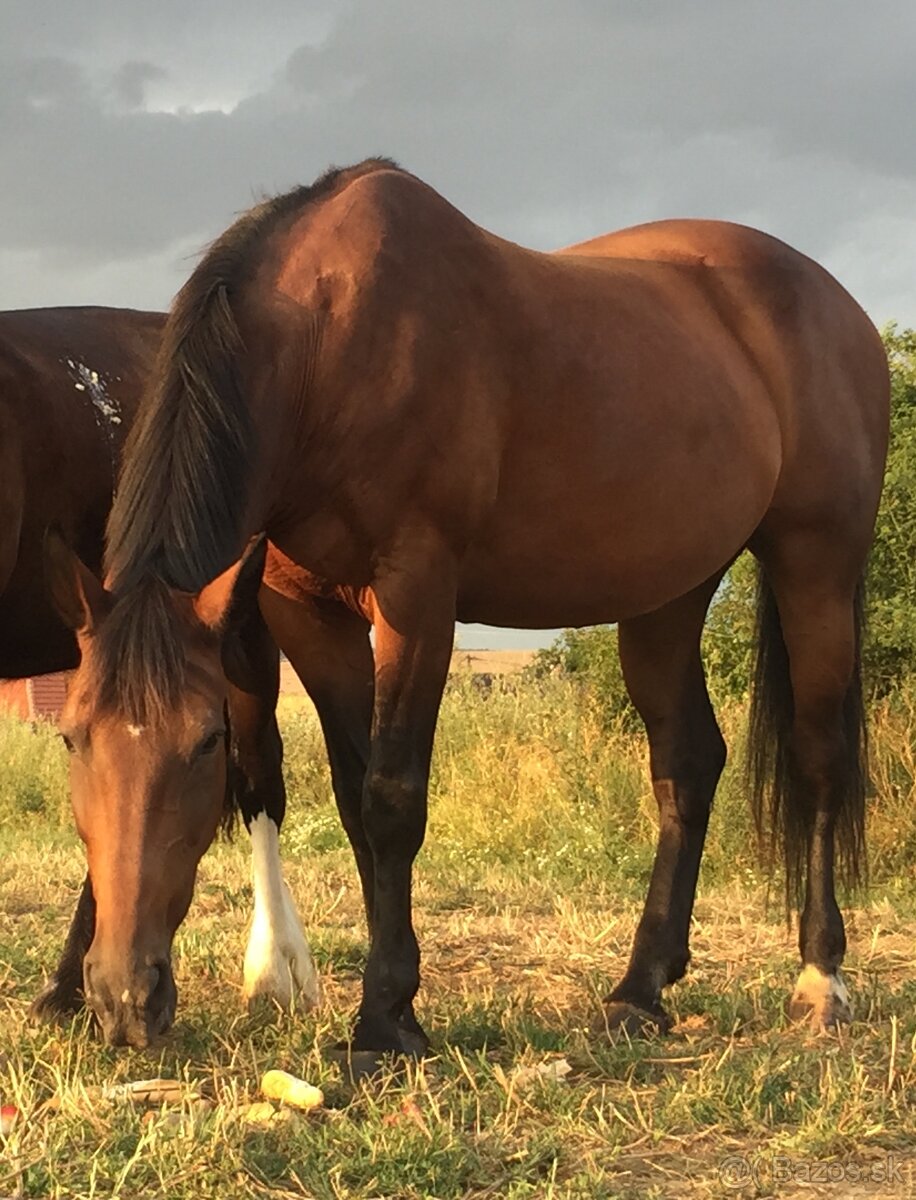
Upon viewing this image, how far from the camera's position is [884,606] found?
8.95 m

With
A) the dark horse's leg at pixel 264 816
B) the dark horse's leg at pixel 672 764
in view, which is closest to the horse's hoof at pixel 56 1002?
the dark horse's leg at pixel 264 816

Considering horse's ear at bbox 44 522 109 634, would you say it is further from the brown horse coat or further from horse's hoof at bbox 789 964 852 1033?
horse's hoof at bbox 789 964 852 1033

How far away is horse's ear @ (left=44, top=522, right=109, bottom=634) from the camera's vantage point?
10.0 feet

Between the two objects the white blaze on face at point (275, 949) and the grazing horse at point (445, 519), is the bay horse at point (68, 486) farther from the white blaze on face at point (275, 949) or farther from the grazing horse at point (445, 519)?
the grazing horse at point (445, 519)

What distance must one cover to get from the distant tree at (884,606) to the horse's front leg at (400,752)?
5139 millimetres

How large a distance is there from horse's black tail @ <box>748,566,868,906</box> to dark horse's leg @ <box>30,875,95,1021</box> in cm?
246

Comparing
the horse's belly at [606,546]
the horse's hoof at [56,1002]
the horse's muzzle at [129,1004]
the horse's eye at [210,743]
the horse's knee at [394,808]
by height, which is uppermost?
the horse's belly at [606,546]

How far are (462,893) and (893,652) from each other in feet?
13.0

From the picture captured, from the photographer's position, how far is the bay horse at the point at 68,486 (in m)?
3.88

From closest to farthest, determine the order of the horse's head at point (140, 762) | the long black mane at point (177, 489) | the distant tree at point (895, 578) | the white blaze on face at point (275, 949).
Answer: the horse's head at point (140, 762), the long black mane at point (177, 489), the white blaze on face at point (275, 949), the distant tree at point (895, 578)

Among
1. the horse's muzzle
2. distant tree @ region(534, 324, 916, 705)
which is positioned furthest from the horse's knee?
distant tree @ region(534, 324, 916, 705)

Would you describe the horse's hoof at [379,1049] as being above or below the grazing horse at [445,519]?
below

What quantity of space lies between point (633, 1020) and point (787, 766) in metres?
→ 1.36

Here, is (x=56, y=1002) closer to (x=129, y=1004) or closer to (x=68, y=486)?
(x=129, y=1004)
